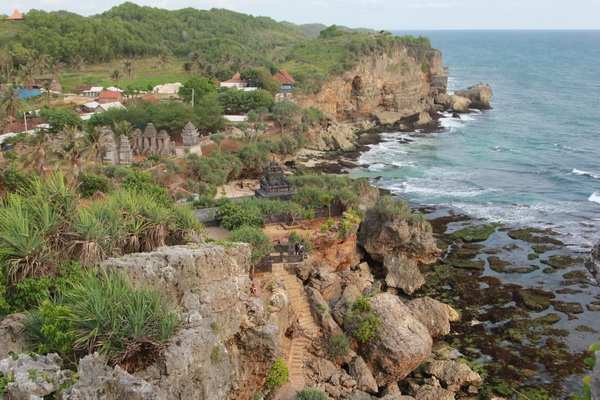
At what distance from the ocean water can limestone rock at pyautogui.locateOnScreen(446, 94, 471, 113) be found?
101 inches

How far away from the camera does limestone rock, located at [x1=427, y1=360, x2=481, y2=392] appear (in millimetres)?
23312

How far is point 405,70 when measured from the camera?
3634 inches

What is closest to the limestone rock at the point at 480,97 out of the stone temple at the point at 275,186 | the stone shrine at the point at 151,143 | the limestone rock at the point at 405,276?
the stone shrine at the point at 151,143

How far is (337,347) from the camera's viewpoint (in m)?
23.4

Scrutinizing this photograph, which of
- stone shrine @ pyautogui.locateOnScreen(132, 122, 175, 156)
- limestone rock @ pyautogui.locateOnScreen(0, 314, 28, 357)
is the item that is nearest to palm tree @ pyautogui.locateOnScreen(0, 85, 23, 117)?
stone shrine @ pyautogui.locateOnScreen(132, 122, 175, 156)

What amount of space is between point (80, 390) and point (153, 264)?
4.24 m

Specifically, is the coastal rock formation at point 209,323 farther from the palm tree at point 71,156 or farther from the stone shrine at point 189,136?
the stone shrine at point 189,136

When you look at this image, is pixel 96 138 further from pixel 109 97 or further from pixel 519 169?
pixel 519 169

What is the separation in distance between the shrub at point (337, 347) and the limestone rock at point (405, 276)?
30.3ft

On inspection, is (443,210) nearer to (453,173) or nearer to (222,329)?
(453,173)

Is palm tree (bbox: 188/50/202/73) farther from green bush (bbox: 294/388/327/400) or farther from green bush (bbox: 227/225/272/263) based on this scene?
green bush (bbox: 294/388/327/400)

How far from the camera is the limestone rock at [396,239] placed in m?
35.5

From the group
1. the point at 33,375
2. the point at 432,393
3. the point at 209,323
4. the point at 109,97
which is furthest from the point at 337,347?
the point at 109,97

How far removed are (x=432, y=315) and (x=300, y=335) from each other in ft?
24.7
